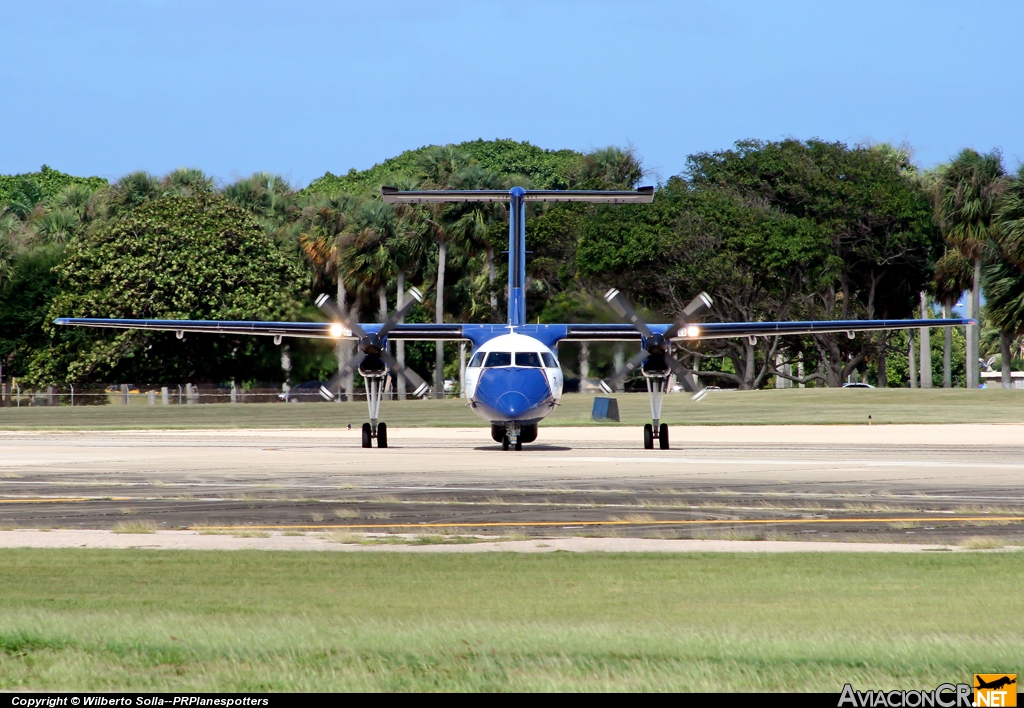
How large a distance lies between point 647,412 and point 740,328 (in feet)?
89.3

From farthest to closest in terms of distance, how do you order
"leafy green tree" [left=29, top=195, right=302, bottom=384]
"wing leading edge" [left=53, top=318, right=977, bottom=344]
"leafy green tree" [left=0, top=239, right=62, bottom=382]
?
"leafy green tree" [left=0, top=239, right=62, bottom=382] < "leafy green tree" [left=29, top=195, right=302, bottom=384] < "wing leading edge" [left=53, top=318, right=977, bottom=344]

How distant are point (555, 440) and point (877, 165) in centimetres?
4693

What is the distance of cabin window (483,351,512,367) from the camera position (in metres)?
30.4

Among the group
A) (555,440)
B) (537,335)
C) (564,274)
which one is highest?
(564,274)

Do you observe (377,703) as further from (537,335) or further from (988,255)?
(988,255)

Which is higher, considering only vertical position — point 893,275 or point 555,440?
point 893,275

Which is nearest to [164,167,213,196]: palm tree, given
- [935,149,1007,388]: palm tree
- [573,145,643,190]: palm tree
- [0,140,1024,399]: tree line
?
[0,140,1024,399]: tree line

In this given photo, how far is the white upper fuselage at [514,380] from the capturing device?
98.5 feet

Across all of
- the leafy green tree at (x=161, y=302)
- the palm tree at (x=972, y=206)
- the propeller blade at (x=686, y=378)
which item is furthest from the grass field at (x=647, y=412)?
the propeller blade at (x=686, y=378)

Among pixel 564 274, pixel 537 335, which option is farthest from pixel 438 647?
pixel 564 274

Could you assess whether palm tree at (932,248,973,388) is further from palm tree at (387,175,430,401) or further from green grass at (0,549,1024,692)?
green grass at (0,549,1024,692)

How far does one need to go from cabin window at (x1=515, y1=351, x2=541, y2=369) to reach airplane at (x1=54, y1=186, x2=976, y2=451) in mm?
24

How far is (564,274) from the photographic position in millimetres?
80062

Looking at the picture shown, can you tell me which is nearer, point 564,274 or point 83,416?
point 83,416
